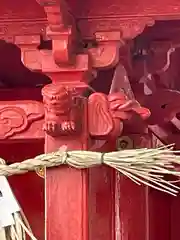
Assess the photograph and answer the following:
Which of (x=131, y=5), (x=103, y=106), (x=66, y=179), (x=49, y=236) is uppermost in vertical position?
(x=131, y=5)

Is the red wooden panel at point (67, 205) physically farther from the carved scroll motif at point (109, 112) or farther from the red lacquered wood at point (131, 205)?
the red lacquered wood at point (131, 205)

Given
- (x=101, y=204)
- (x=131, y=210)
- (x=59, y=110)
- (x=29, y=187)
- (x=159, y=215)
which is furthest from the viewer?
(x=159, y=215)

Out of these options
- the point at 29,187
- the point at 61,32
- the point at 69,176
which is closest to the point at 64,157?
the point at 69,176

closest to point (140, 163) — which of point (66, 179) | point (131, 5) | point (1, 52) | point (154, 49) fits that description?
point (66, 179)

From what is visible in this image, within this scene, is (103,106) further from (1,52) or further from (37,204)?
(37,204)

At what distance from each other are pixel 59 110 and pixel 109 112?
Result: 0.12 meters

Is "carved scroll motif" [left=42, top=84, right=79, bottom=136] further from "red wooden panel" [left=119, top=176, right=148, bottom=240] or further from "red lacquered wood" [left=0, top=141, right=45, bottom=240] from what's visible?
"red lacquered wood" [left=0, top=141, right=45, bottom=240]

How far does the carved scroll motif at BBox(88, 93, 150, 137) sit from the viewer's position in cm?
158

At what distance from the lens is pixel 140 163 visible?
1553 millimetres

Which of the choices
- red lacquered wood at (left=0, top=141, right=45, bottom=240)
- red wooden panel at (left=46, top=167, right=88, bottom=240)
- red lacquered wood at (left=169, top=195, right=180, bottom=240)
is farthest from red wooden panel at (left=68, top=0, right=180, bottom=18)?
red lacquered wood at (left=169, top=195, right=180, bottom=240)

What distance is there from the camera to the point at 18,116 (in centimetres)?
164

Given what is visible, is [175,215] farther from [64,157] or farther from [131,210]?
[64,157]

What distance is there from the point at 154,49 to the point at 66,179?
1.75ft

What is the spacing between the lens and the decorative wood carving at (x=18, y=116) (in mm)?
1630
